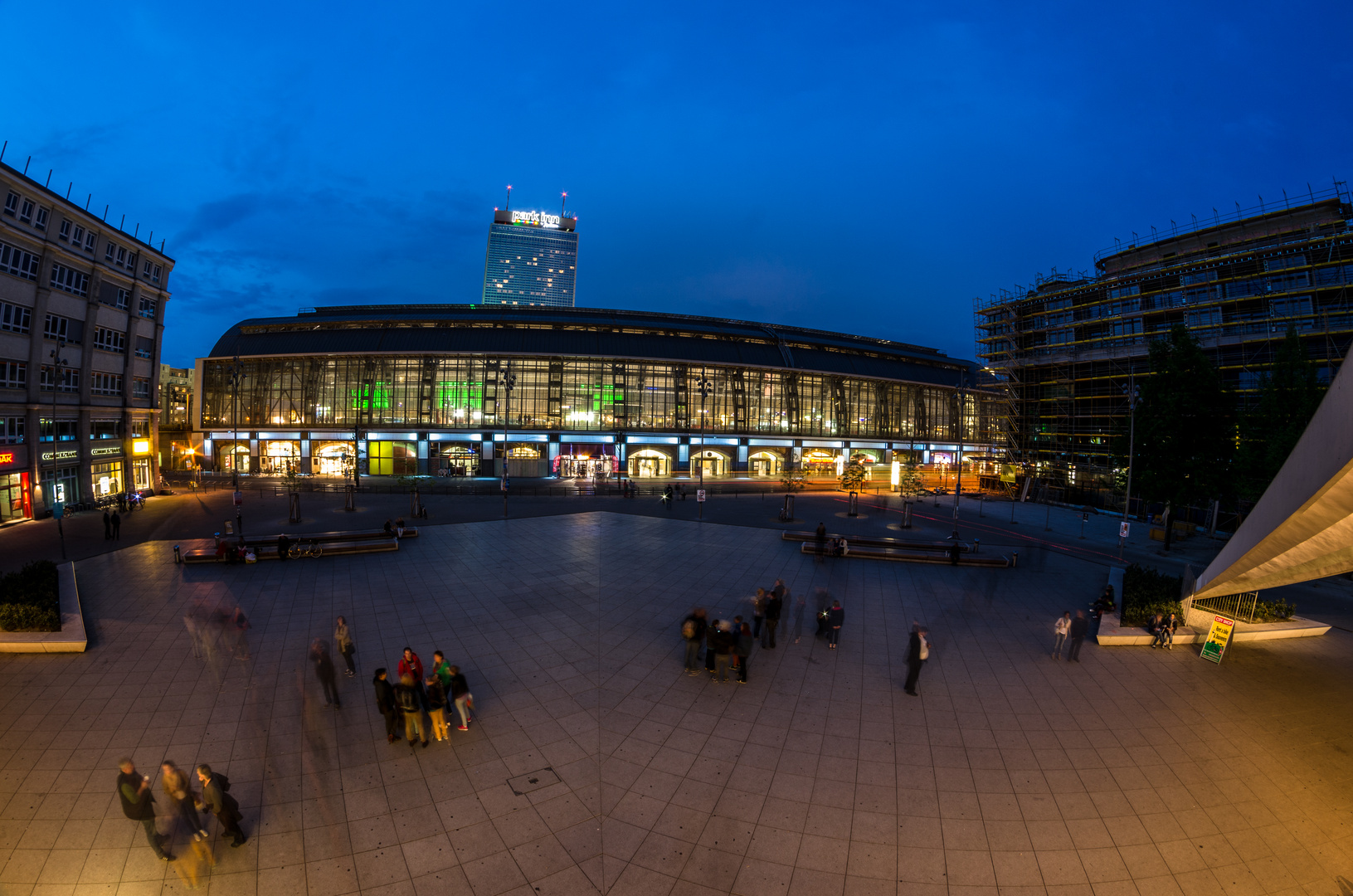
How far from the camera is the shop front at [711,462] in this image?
60.3 meters

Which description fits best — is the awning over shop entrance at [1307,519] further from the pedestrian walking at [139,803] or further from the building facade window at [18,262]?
the building facade window at [18,262]

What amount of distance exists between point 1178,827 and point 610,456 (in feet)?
174

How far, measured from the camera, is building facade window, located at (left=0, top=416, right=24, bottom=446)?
2697 cm

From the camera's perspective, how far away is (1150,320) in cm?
4062

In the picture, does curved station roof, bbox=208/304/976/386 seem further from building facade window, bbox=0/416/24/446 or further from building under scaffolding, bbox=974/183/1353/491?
building facade window, bbox=0/416/24/446

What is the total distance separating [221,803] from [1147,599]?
20347 mm

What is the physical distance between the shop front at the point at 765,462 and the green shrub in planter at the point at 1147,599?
153 feet

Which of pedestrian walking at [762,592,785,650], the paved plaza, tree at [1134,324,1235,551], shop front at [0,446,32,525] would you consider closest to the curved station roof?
shop front at [0,446,32,525]

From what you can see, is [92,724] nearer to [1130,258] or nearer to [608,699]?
[608,699]

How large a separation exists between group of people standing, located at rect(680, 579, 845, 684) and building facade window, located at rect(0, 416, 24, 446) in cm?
3990

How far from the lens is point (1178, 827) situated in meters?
6.89

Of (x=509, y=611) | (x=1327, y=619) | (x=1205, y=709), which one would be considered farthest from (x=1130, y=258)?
(x=509, y=611)

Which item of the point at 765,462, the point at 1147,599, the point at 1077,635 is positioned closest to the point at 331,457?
the point at 765,462

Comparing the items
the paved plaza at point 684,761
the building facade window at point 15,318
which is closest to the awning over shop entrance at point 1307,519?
the paved plaza at point 684,761
